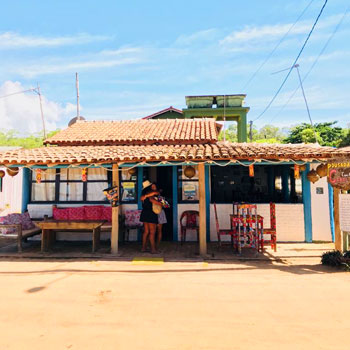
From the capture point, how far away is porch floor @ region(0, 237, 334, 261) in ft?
24.1

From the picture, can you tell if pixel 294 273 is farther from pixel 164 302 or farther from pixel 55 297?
pixel 55 297

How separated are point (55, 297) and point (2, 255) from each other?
4046 mm

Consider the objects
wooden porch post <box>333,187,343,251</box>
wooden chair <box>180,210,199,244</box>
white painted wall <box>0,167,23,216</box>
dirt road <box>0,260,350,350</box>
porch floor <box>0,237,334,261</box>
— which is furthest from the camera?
white painted wall <box>0,167,23,216</box>

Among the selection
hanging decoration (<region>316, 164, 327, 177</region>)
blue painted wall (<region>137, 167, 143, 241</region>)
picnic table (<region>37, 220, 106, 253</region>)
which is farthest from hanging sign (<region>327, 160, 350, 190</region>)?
picnic table (<region>37, 220, 106, 253</region>)

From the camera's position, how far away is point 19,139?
50219 mm

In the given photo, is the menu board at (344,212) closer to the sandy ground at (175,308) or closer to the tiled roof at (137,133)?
the sandy ground at (175,308)

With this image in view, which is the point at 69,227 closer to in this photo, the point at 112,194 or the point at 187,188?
the point at 112,194

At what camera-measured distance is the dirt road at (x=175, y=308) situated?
3.28 metres

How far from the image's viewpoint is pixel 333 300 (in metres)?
4.38

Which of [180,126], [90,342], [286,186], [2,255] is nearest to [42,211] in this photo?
[2,255]

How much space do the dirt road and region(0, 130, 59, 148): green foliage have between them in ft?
149

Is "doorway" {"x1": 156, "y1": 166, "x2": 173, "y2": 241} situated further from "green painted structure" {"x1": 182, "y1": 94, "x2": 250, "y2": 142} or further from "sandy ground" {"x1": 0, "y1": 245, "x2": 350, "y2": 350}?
"green painted structure" {"x1": 182, "y1": 94, "x2": 250, "y2": 142}

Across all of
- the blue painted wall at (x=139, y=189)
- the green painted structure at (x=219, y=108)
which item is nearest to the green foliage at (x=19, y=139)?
the green painted structure at (x=219, y=108)

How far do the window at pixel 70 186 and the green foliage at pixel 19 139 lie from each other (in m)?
39.7
